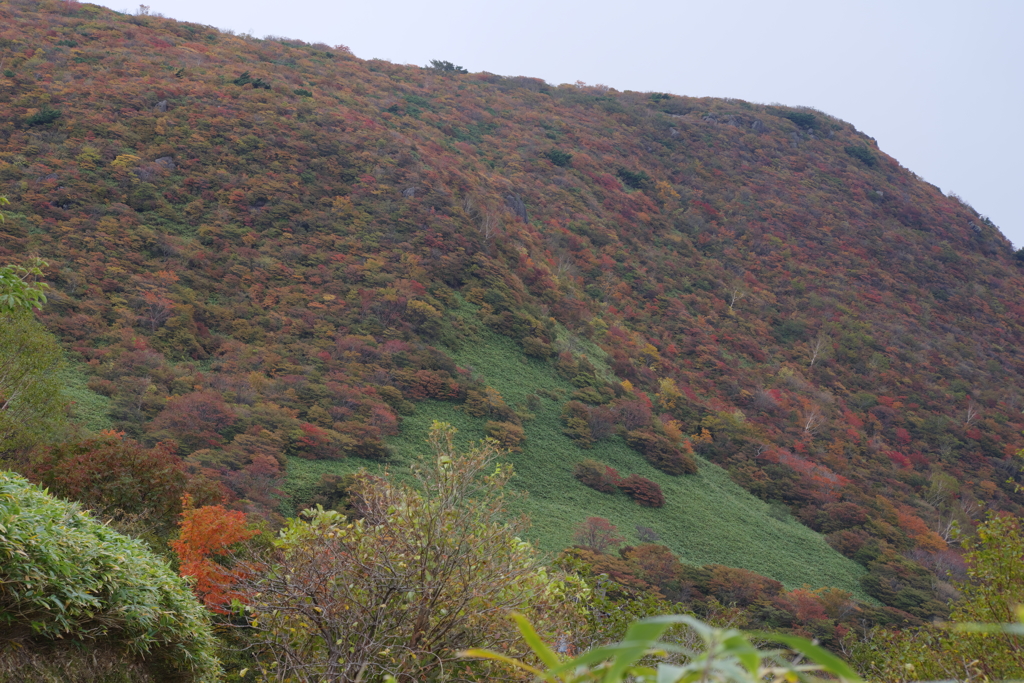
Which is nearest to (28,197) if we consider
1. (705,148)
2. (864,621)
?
(864,621)

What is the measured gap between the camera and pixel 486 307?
1016 inches

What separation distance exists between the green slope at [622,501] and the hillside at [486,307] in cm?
12

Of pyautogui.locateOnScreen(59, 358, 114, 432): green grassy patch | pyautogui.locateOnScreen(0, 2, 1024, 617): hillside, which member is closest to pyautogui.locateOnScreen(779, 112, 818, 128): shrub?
pyautogui.locateOnScreen(0, 2, 1024, 617): hillside

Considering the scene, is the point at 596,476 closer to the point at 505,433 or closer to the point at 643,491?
the point at 643,491

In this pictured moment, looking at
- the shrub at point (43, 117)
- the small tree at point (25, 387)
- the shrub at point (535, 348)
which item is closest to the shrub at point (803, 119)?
the shrub at point (535, 348)

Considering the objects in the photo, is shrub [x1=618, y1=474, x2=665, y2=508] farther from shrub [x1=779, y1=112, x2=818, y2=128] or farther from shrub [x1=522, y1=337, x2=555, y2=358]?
shrub [x1=779, y1=112, x2=818, y2=128]

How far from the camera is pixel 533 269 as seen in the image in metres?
29.5

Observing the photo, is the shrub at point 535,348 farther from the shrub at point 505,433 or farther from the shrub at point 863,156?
the shrub at point 863,156

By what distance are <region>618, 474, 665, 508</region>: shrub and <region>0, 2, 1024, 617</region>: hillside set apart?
575 millimetres

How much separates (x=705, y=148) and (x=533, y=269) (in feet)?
93.9

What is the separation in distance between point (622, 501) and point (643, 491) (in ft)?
2.99

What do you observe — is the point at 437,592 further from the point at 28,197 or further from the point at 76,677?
the point at 28,197

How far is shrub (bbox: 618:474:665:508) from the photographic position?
66.2ft

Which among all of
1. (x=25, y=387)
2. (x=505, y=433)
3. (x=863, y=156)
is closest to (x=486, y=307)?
(x=505, y=433)
